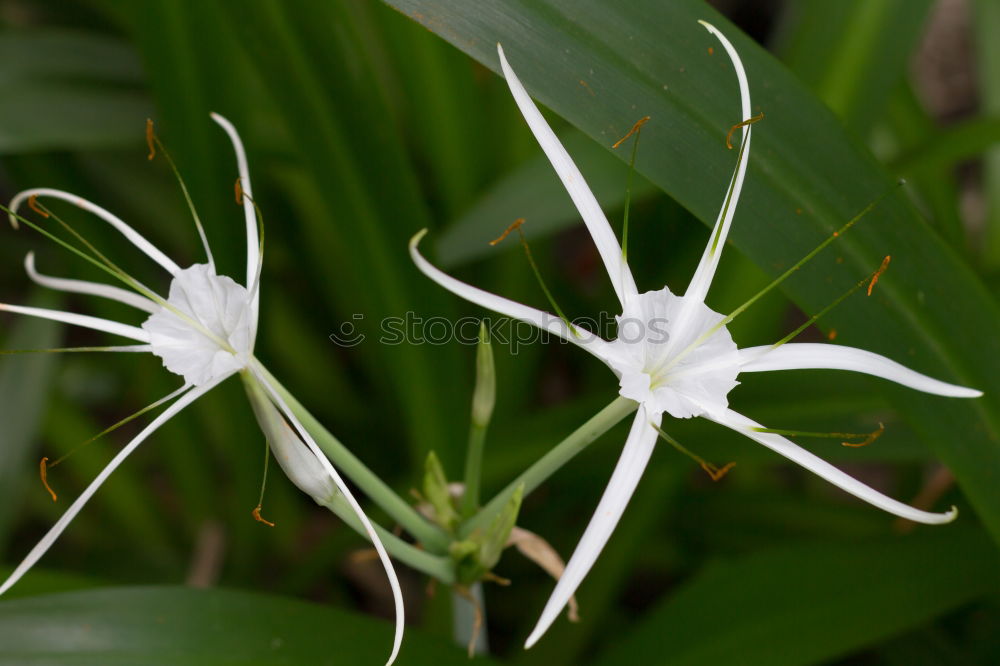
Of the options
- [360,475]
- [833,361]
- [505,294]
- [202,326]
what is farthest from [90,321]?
[505,294]

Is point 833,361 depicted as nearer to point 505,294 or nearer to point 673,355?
point 673,355

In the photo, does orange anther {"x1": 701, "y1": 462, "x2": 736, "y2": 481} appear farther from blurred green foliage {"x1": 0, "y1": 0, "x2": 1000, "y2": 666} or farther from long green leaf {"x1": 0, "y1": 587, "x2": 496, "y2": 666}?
long green leaf {"x1": 0, "y1": 587, "x2": 496, "y2": 666}

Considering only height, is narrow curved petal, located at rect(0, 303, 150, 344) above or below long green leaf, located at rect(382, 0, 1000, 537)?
below

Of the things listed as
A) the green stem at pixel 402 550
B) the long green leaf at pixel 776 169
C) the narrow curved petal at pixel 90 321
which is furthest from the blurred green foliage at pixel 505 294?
the narrow curved petal at pixel 90 321

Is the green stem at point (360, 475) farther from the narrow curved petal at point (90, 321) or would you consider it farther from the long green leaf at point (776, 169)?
the long green leaf at point (776, 169)

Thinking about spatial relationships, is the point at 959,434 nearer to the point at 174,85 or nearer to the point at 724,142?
the point at 724,142

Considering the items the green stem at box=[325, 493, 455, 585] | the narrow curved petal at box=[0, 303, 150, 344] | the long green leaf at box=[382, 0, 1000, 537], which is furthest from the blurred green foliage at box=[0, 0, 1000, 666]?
the narrow curved petal at box=[0, 303, 150, 344]
